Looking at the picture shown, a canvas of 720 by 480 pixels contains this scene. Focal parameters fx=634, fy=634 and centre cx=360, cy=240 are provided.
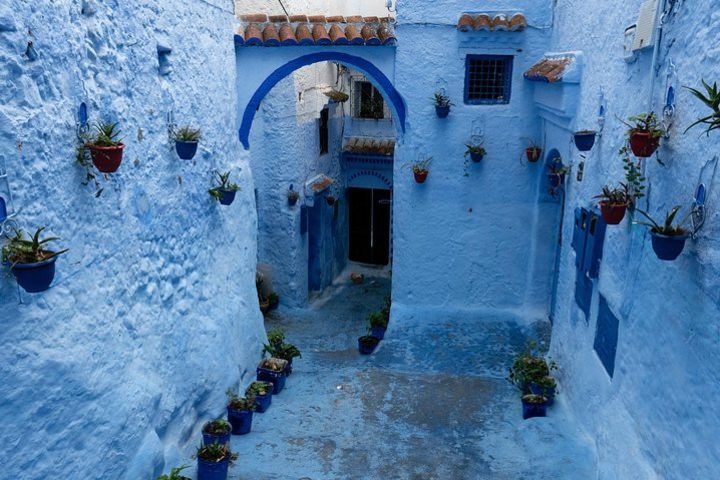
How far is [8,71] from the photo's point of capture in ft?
12.8

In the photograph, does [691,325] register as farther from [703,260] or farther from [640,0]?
[640,0]

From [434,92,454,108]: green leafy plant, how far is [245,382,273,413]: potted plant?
5.16 m

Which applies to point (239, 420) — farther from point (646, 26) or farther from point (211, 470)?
point (646, 26)

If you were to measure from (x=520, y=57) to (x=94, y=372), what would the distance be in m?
7.97

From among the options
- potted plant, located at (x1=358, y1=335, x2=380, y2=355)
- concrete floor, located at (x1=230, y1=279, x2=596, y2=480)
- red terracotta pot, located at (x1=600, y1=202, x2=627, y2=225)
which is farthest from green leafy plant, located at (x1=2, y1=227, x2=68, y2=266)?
potted plant, located at (x1=358, y1=335, x2=380, y2=355)

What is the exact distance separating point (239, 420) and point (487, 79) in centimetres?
658

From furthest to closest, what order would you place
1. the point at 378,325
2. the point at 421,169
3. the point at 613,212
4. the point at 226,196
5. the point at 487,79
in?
1. the point at 378,325
2. the point at 421,169
3. the point at 487,79
4. the point at 226,196
5. the point at 613,212

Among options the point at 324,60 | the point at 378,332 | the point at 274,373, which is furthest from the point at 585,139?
the point at 378,332

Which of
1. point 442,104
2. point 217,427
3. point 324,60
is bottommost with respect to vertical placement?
point 217,427

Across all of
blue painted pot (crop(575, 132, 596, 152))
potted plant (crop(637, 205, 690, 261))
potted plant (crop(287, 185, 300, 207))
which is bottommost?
potted plant (crop(287, 185, 300, 207))

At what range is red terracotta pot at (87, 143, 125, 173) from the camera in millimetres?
4641

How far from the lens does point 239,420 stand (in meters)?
7.28

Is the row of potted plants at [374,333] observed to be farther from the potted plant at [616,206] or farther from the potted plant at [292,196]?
the potted plant at [616,206]

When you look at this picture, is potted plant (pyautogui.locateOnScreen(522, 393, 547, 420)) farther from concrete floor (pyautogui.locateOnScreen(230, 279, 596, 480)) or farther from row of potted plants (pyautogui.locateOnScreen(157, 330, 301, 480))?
row of potted plants (pyautogui.locateOnScreen(157, 330, 301, 480))
